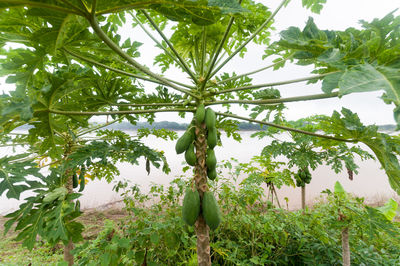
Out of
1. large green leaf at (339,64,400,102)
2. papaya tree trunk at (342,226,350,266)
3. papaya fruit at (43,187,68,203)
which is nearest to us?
large green leaf at (339,64,400,102)

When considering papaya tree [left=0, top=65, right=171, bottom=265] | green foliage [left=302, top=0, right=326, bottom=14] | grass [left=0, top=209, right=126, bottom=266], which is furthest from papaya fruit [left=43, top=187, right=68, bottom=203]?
green foliage [left=302, top=0, right=326, bottom=14]

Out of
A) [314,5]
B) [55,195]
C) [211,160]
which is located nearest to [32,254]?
[55,195]

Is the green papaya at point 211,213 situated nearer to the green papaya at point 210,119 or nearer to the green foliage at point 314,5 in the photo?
the green papaya at point 210,119

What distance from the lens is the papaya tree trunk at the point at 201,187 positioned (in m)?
1.12

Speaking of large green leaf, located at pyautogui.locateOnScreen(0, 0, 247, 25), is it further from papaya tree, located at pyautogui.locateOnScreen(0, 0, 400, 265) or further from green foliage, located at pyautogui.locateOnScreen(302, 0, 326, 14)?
green foliage, located at pyautogui.locateOnScreen(302, 0, 326, 14)

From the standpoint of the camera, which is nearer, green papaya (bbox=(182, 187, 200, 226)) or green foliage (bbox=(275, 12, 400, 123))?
green foliage (bbox=(275, 12, 400, 123))

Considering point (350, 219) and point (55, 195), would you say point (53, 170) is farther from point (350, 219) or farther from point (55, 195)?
point (350, 219)

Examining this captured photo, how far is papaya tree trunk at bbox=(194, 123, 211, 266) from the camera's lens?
3.69 ft

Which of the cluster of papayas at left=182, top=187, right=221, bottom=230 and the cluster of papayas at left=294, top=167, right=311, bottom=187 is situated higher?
the cluster of papayas at left=182, top=187, right=221, bottom=230

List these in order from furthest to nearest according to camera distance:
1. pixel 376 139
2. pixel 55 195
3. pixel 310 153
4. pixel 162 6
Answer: pixel 310 153
pixel 55 195
pixel 376 139
pixel 162 6

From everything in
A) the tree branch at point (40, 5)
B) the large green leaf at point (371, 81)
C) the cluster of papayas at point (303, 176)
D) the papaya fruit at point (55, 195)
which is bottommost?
the cluster of papayas at point (303, 176)

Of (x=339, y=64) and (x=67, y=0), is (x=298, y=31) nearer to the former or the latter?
(x=339, y=64)

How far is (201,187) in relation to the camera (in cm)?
115

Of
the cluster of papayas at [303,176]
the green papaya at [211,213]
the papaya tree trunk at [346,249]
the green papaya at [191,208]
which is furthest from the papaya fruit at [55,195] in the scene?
the cluster of papayas at [303,176]
